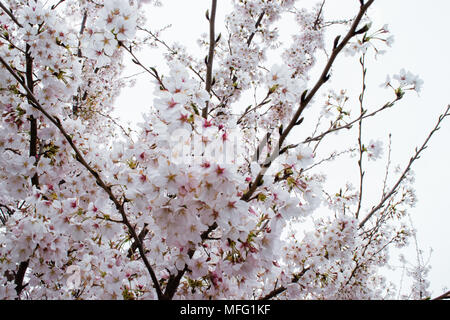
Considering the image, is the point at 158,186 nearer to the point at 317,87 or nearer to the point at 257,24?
the point at 317,87

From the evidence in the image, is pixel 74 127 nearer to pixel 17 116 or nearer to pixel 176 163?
pixel 17 116

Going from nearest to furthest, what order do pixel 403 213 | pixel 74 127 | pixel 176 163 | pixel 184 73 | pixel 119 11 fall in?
pixel 176 163 → pixel 184 73 → pixel 119 11 → pixel 74 127 → pixel 403 213

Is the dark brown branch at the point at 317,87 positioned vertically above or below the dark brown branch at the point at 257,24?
below

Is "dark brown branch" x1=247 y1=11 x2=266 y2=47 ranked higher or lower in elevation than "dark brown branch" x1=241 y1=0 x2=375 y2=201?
higher

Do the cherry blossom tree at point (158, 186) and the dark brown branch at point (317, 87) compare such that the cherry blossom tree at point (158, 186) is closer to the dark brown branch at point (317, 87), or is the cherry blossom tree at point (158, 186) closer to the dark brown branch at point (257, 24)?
the dark brown branch at point (317, 87)

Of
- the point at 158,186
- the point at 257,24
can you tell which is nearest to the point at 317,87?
the point at 158,186

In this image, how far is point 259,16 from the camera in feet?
16.1

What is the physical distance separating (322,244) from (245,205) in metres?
1.74

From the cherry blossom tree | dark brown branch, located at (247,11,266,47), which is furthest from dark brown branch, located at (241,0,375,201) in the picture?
dark brown branch, located at (247,11,266,47)

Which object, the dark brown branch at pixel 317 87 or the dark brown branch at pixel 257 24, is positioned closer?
the dark brown branch at pixel 317 87

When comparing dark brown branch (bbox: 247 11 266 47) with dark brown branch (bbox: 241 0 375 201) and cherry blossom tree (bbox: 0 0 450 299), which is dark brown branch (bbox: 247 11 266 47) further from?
dark brown branch (bbox: 241 0 375 201)

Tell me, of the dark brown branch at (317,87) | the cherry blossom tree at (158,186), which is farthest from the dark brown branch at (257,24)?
the dark brown branch at (317,87)

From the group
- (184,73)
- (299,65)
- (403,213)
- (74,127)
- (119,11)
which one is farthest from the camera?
(299,65)
